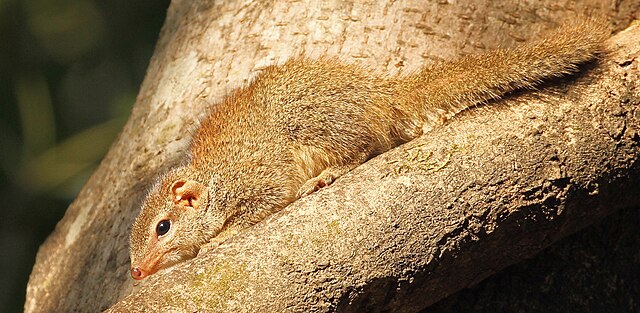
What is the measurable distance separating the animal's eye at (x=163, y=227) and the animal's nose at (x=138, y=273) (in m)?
0.41

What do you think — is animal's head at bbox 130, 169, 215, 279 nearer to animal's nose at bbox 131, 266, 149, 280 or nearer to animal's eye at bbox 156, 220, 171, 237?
animal's eye at bbox 156, 220, 171, 237

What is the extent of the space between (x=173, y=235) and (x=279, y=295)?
1.44 m

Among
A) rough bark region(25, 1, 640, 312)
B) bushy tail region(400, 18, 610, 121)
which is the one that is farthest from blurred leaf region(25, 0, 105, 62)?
bushy tail region(400, 18, 610, 121)

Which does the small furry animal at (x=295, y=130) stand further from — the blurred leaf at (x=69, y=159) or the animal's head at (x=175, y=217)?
the blurred leaf at (x=69, y=159)

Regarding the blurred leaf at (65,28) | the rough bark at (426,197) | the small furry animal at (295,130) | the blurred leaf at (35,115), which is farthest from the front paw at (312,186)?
the blurred leaf at (65,28)

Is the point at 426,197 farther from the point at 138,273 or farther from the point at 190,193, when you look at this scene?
the point at 190,193

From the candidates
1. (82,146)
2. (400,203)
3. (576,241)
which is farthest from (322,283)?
(82,146)

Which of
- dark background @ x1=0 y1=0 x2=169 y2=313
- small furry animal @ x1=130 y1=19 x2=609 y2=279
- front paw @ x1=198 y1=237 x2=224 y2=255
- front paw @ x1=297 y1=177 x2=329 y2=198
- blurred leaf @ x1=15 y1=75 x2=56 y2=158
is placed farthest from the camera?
blurred leaf @ x1=15 y1=75 x2=56 y2=158

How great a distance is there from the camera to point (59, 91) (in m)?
7.75

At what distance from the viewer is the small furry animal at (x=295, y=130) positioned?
345 centimetres

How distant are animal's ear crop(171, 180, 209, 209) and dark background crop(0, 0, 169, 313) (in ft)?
10.5

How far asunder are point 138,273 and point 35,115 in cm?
431

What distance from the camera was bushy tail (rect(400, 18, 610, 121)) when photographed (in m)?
3.29

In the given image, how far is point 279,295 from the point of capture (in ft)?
8.82
